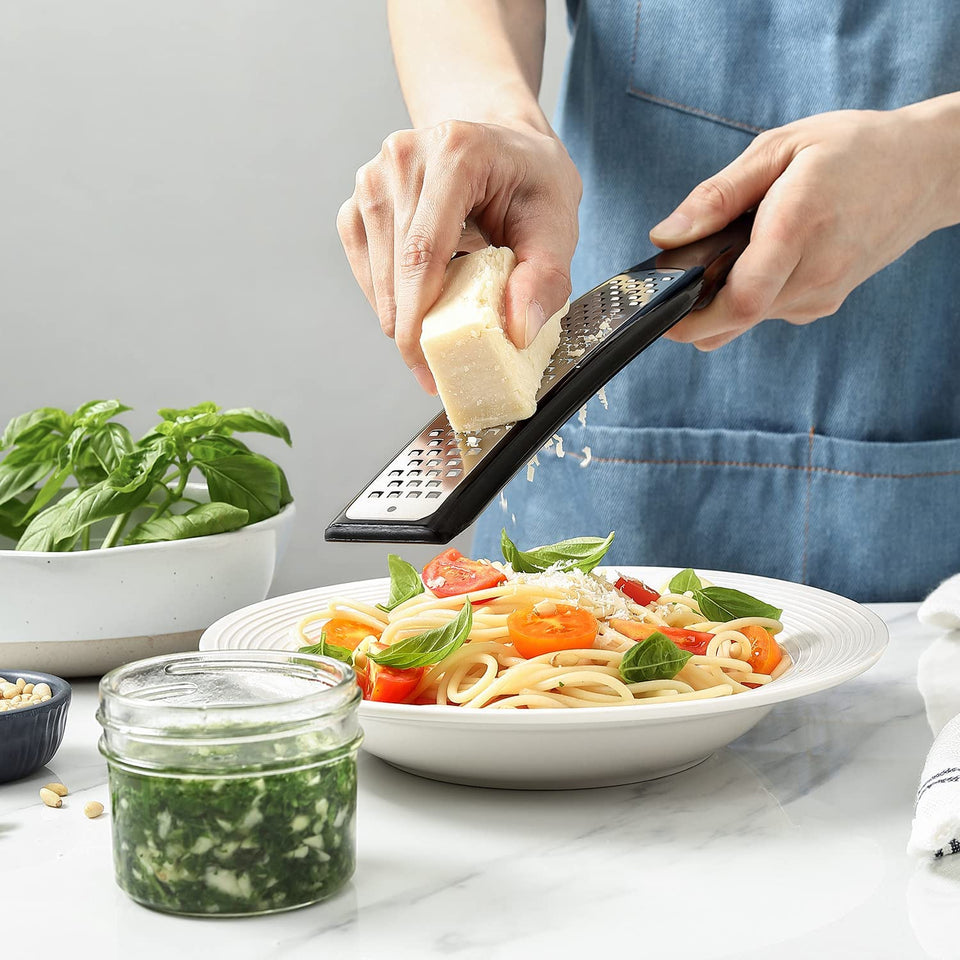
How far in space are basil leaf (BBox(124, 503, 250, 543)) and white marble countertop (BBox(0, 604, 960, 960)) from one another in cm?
29

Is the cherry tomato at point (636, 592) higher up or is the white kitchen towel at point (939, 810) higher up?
the white kitchen towel at point (939, 810)

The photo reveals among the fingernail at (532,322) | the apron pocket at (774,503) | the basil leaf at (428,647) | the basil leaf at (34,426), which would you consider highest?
the fingernail at (532,322)

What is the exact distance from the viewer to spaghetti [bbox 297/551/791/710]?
3.49ft

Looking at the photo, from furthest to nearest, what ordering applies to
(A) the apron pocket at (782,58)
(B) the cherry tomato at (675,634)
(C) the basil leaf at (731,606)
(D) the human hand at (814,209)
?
(A) the apron pocket at (782,58) < (D) the human hand at (814,209) < (C) the basil leaf at (731,606) < (B) the cherry tomato at (675,634)

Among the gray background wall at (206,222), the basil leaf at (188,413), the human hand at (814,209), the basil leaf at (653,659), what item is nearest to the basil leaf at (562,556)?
the basil leaf at (653,659)

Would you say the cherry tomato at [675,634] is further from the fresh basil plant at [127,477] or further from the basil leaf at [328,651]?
the fresh basil plant at [127,477]

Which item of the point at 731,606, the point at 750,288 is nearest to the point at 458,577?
the point at 731,606

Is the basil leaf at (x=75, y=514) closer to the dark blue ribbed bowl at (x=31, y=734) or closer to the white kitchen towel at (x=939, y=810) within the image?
the dark blue ribbed bowl at (x=31, y=734)

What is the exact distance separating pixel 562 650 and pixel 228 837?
43 centimetres

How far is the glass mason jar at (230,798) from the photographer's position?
770 mm

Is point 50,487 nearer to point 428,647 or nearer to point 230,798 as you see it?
point 428,647

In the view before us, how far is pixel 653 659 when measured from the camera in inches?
41.8

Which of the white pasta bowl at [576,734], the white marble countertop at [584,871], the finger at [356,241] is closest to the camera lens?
the white marble countertop at [584,871]

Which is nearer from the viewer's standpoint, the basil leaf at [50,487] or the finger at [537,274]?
the finger at [537,274]
